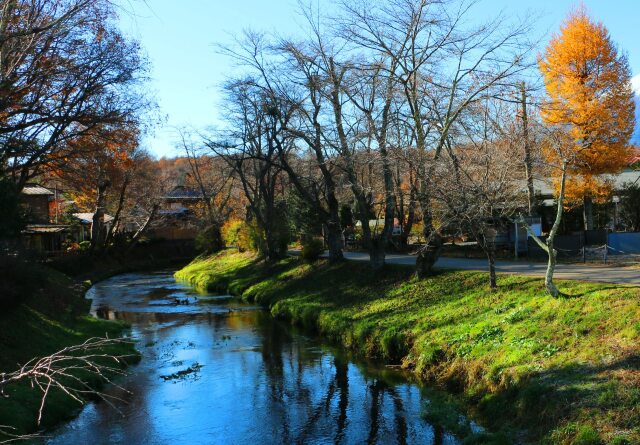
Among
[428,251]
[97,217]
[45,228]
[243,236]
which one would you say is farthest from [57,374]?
[97,217]

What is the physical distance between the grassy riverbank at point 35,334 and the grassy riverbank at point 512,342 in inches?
284

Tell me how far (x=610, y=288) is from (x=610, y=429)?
19.7 ft

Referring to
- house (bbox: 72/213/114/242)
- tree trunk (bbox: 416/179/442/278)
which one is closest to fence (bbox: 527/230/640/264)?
tree trunk (bbox: 416/179/442/278)

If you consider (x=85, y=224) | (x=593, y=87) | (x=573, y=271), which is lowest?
(x=573, y=271)

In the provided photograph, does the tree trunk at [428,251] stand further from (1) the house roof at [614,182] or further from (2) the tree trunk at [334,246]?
(1) the house roof at [614,182]

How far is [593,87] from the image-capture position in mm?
26844

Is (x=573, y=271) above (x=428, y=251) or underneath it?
underneath

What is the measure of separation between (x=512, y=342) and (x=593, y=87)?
18.2 metres

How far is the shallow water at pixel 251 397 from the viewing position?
37.3ft

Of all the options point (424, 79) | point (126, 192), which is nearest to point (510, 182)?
Answer: point (424, 79)

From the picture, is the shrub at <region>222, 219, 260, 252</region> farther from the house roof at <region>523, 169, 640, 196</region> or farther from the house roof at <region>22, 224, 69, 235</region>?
the house roof at <region>523, 169, 640, 196</region>

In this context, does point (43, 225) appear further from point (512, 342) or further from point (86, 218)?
point (512, 342)

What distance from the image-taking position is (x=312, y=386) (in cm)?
1472

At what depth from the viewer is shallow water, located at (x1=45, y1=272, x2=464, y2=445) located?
11375 mm
